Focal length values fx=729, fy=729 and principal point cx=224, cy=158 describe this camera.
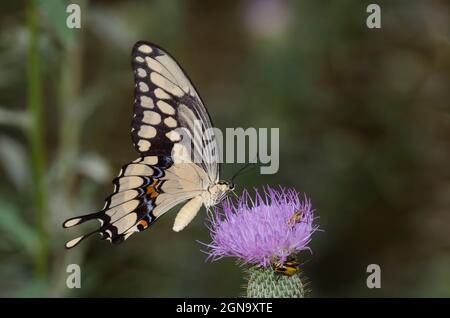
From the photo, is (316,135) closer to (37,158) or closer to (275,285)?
(37,158)

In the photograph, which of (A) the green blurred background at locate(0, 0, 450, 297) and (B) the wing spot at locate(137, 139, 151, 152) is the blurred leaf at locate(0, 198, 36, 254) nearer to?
(A) the green blurred background at locate(0, 0, 450, 297)

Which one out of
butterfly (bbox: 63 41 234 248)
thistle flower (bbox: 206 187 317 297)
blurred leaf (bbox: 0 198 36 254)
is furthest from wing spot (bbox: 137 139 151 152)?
blurred leaf (bbox: 0 198 36 254)

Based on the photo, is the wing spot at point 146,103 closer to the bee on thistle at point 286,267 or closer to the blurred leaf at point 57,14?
the blurred leaf at point 57,14

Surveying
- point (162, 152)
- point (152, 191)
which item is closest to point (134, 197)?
point (152, 191)
